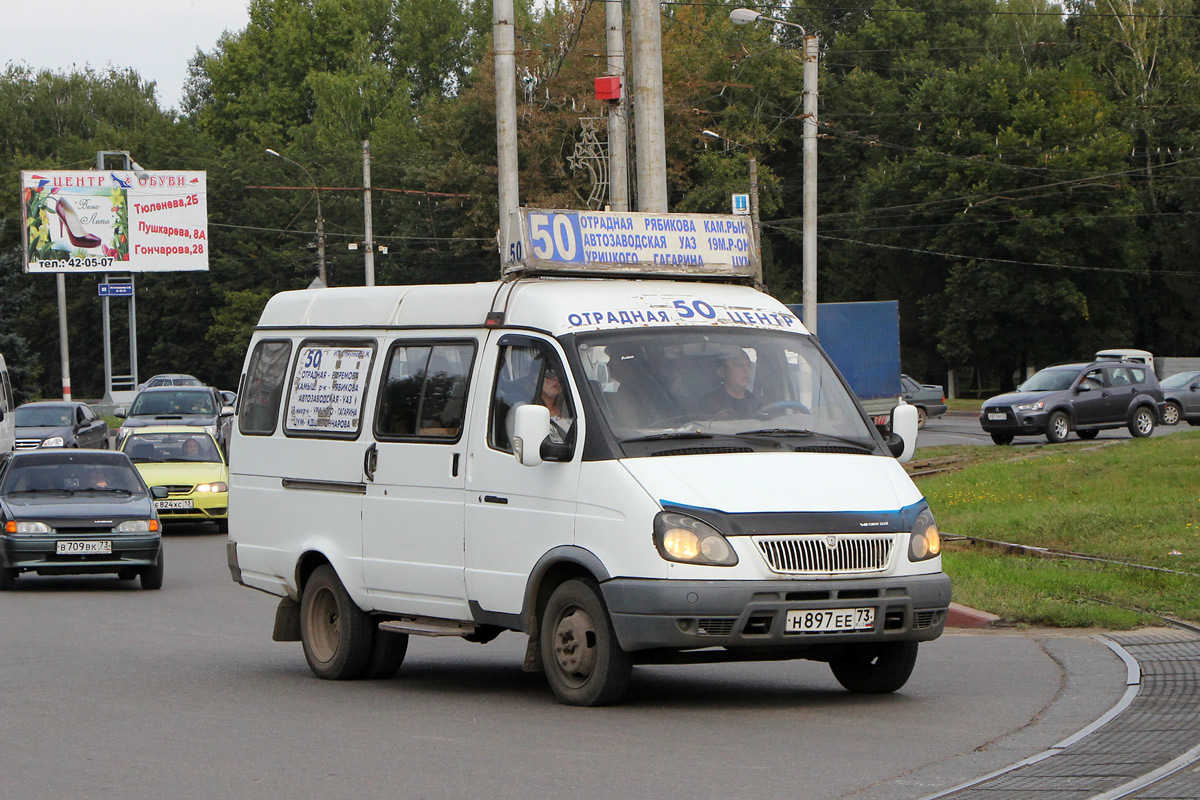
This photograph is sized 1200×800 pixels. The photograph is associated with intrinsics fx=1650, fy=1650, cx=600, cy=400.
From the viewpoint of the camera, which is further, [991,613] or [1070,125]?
[1070,125]

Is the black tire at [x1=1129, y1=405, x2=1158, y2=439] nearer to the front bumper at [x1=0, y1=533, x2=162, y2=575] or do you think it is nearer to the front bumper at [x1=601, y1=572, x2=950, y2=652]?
the front bumper at [x1=0, y1=533, x2=162, y2=575]

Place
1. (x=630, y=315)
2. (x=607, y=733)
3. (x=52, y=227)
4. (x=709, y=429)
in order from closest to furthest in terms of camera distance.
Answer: (x=607, y=733)
(x=709, y=429)
(x=630, y=315)
(x=52, y=227)

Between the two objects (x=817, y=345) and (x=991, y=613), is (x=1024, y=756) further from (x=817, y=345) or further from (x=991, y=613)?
(x=991, y=613)

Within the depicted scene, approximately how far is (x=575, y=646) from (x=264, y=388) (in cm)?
369

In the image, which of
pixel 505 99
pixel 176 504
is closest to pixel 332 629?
pixel 505 99

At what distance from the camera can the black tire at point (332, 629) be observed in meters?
10.4

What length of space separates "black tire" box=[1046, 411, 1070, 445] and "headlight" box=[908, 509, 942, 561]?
26.8m

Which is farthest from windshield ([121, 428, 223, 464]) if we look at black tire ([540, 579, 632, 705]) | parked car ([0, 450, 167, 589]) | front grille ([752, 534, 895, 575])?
front grille ([752, 534, 895, 575])

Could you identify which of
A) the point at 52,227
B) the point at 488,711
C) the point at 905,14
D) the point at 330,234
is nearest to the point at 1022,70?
the point at 905,14

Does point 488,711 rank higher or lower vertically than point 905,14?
lower

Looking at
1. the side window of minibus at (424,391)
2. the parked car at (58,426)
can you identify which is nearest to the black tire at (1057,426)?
the parked car at (58,426)

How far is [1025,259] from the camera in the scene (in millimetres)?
64500

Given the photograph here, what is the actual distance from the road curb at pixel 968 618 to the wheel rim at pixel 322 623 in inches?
188

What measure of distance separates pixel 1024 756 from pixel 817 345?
3.03 m
